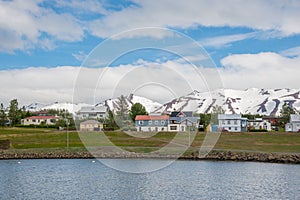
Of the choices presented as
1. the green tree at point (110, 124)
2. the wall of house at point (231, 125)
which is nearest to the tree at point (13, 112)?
→ the green tree at point (110, 124)

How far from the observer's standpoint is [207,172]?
182ft

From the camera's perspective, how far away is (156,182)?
47281mm

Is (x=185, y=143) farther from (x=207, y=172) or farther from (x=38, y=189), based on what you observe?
(x=38, y=189)

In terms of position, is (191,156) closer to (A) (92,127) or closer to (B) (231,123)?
(A) (92,127)

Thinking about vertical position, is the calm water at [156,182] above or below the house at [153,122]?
below

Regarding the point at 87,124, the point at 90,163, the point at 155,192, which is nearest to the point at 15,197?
the point at 155,192

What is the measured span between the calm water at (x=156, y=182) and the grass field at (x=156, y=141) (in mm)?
18621

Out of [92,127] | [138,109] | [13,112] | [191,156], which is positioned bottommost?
[191,156]

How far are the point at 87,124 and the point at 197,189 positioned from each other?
2562 inches

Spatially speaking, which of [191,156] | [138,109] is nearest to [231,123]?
[138,109]

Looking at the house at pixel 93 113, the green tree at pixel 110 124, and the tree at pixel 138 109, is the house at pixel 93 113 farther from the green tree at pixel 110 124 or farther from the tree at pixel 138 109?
the tree at pixel 138 109

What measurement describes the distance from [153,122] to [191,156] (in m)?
65.3

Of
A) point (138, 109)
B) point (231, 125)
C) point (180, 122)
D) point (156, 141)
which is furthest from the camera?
point (138, 109)

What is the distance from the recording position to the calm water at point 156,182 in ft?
132
